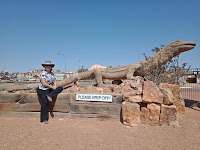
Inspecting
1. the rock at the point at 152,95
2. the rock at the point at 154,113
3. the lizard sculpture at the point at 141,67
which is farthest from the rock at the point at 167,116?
the lizard sculpture at the point at 141,67

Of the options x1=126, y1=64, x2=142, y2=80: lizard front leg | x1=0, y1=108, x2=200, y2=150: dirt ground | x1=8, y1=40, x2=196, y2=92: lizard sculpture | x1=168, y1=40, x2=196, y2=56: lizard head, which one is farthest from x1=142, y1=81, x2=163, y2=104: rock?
x1=168, y1=40, x2=196, y2=56: lizard head

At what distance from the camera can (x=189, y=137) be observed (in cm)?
326

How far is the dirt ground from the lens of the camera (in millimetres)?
2926

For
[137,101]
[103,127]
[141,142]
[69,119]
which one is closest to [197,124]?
[137,101]

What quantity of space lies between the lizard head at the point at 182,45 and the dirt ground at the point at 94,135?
302 cm

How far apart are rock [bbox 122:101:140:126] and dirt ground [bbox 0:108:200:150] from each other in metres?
0.18

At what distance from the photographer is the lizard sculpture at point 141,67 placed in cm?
591

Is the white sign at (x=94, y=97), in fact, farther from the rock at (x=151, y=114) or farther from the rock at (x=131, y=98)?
the rock at (x=151, y=114)

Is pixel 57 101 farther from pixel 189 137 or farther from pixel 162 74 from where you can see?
pixel 162 74

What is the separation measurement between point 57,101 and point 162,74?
14.7ft

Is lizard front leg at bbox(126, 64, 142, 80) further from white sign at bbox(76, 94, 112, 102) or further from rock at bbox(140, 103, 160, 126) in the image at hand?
rock at bbox(140, 103, 160, 126)

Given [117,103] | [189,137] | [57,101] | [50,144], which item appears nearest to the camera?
[50,144]

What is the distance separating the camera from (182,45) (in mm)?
5793

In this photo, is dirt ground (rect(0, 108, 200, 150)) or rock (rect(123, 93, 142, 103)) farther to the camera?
rock (rect(123, 93, 142, 103))
